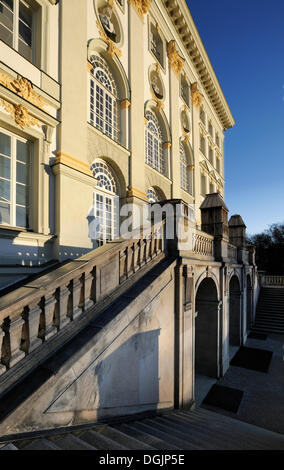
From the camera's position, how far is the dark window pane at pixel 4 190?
204 inches

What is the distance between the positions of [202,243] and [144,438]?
5555mm

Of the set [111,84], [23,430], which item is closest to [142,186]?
[111,84]

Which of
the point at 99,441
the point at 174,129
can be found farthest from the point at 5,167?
the point at 174,129

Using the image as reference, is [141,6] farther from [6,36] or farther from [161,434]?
[161,434]

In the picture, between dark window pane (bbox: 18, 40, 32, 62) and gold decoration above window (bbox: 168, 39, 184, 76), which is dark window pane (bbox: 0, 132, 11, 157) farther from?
gold decoration above window (bbox: 168, 39, 184, 76)

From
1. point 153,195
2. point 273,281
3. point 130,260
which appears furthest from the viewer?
point 273,281

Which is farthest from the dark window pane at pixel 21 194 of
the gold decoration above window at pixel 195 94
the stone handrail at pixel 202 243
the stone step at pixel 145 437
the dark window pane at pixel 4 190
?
the gold decoration above window at pixel 195 94

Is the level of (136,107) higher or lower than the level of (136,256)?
higher

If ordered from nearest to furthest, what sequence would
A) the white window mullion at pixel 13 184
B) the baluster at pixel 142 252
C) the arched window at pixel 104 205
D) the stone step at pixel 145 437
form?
1. the stone step at pixel 145 437
2. the baluster at pixel 142 252
3. the white window mullion at pixel 13 184
4. the arched window at pixel 104 205

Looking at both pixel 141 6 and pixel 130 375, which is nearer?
pixel 130 375

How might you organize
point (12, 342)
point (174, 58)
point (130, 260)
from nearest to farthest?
point (12, 342) < point (130, 260) < point (174, 58)

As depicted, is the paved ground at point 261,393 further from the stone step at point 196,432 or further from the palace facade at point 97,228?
the stone step at point 196,432

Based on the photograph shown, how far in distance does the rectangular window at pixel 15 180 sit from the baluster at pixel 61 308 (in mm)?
3015

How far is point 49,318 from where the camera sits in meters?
2.93
